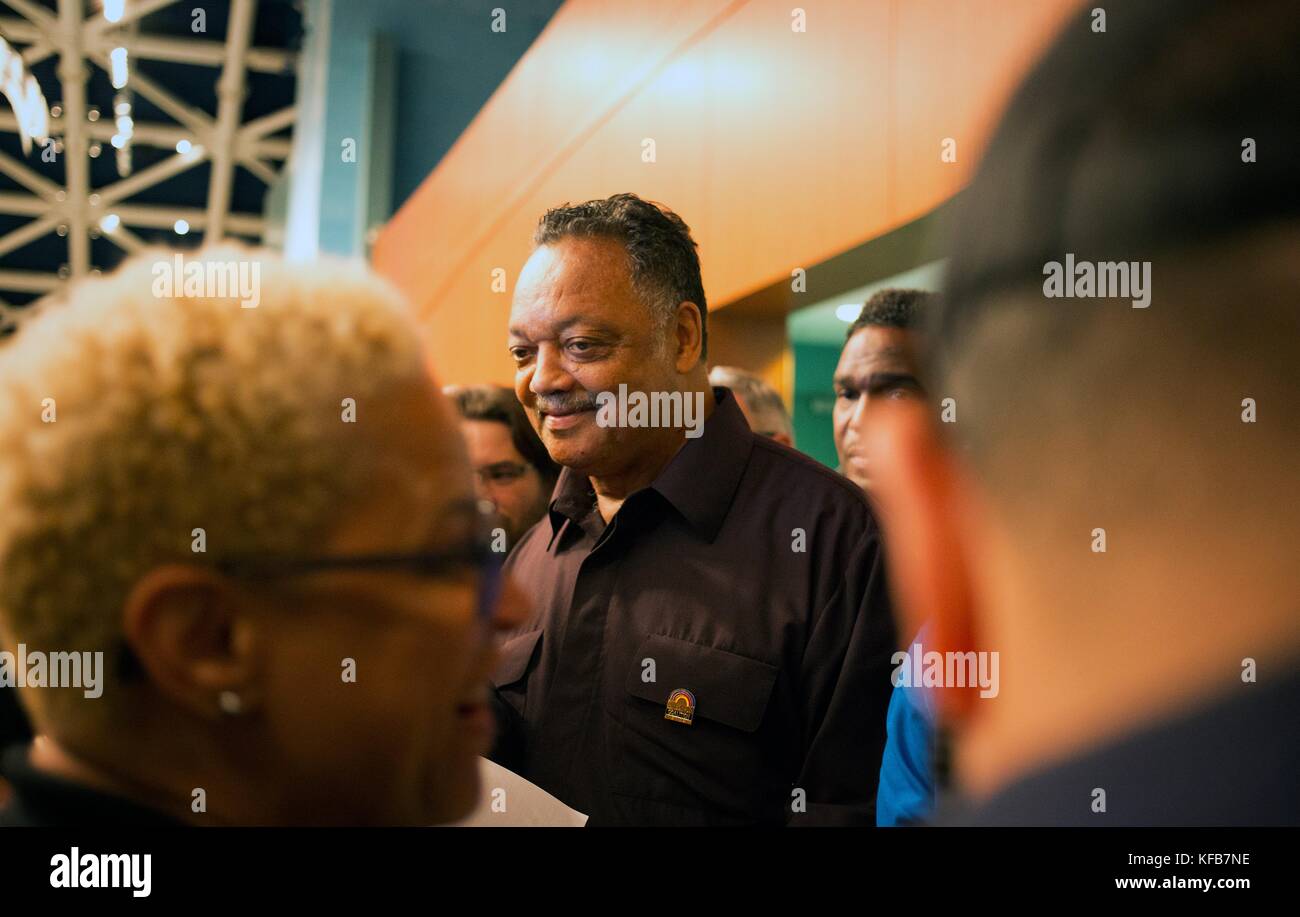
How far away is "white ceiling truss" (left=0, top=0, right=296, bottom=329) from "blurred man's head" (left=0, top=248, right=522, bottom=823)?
6847 mm

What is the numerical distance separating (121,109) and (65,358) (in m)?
10.3

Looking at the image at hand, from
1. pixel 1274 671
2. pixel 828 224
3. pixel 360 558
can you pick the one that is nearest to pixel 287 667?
pixel 360 558

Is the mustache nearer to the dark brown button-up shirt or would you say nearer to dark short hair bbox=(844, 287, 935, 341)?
the dark brown button-up shirt

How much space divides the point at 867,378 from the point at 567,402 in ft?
3.05

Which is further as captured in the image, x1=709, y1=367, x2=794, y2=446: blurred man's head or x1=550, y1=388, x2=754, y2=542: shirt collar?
x1=709, y1=367, x2=794, y2=446: blurred man's head

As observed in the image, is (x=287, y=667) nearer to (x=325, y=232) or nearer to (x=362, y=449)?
→ (x=362, y=449)

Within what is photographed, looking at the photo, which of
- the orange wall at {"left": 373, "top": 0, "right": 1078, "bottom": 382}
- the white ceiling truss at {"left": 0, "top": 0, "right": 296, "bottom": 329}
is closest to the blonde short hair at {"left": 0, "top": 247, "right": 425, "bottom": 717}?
the orange wall at {"left": 373, "top": 0, "right": 1078, "bottom": 382}

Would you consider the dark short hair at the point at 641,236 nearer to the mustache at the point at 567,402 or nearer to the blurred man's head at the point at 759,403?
the mustache at the point at 567,402

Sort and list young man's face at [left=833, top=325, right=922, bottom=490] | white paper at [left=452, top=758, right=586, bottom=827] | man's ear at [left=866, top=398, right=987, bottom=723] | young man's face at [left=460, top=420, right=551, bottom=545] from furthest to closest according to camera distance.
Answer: young man's face at [left=460, top=420, right=551, bottom=545], young man's face at [left=833, top=325, right=922, bottom=490], white paper at [left=452, top=758, right=586, bottom=827], man's ear at [left=866, top=398, right=987, bottom=723]

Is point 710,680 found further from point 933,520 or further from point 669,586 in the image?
point 933,520

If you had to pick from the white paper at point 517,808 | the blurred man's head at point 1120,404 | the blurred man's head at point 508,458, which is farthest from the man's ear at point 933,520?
the blurred man's head at point 508,458

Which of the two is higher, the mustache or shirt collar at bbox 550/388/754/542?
the mustache

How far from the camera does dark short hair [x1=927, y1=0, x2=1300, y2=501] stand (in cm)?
51

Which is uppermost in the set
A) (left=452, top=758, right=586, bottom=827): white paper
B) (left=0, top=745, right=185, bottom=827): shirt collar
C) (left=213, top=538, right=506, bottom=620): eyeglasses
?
(left=213, top=538, right=506, bottom=620): eyeglasses
